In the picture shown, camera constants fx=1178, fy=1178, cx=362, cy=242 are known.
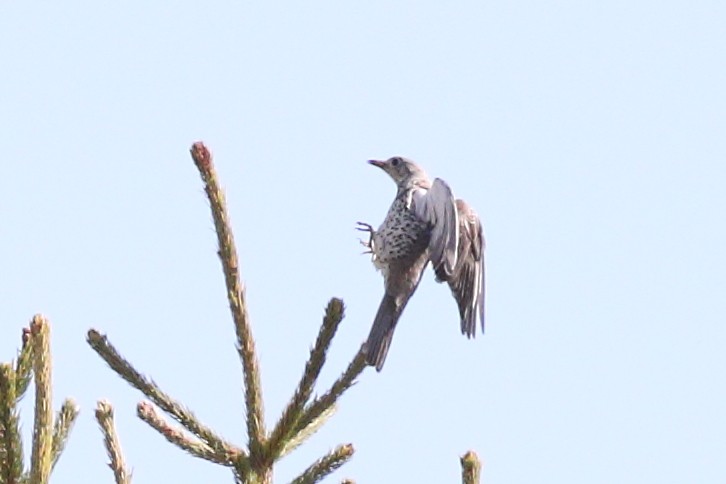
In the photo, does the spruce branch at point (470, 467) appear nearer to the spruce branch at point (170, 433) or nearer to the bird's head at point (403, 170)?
the spruce branch at point (170, 433)

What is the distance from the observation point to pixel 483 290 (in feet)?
18.1

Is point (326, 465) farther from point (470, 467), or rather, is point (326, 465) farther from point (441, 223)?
point (441, 223)

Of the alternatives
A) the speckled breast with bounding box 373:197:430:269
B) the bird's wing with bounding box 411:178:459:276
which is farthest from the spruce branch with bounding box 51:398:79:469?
the speckled breast with bounding box 373:197:430:269

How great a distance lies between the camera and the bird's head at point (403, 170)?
635cm

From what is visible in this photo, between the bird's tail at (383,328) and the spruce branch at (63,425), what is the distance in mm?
1605

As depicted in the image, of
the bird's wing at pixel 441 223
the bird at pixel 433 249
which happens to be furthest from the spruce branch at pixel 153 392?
the bird's wing at pixel 441 223

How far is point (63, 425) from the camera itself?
2.45 metres

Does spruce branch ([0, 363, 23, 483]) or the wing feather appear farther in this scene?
the wing feather

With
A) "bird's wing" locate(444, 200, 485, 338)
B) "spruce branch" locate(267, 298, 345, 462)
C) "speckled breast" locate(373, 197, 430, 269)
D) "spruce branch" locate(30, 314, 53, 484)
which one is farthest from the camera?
"speckled breast" locate(373, 197, 430, 269)

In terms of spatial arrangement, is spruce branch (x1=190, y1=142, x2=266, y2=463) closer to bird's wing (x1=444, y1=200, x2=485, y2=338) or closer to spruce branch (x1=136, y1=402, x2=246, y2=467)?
spruce branch (x1=136, y1=402, x2=246, y2=467)

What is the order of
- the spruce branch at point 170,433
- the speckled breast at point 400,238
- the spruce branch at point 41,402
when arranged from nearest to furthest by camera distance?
1. the spruce branch at point 41,402
2. the spruce branch at point 170,433
3. the speckled breast at point 400,238

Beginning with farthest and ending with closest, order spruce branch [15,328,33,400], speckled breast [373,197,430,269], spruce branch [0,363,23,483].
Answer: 1. speckled breast [373,197,430,269]
2. spruce branch [15,328,33,400]
3. spruce branch [0,363,23,483]

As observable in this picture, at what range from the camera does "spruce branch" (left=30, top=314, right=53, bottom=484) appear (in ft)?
6.57

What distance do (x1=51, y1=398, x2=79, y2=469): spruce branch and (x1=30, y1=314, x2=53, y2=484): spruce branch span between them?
290 mm
